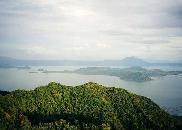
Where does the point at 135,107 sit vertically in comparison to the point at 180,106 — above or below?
above

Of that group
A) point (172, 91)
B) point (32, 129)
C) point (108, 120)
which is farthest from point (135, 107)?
point (172, 91)

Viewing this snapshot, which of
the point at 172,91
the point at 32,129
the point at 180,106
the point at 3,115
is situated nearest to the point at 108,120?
the point at 32,129

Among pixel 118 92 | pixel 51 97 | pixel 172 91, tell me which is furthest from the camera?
pixel 172 91

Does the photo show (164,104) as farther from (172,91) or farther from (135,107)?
(135,107)

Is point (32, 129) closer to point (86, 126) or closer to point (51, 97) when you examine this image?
point (86, 126)

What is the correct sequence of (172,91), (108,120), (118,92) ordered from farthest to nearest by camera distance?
(172,91)
(118,92)
(108,120)

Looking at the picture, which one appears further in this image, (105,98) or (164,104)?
(164,104)
